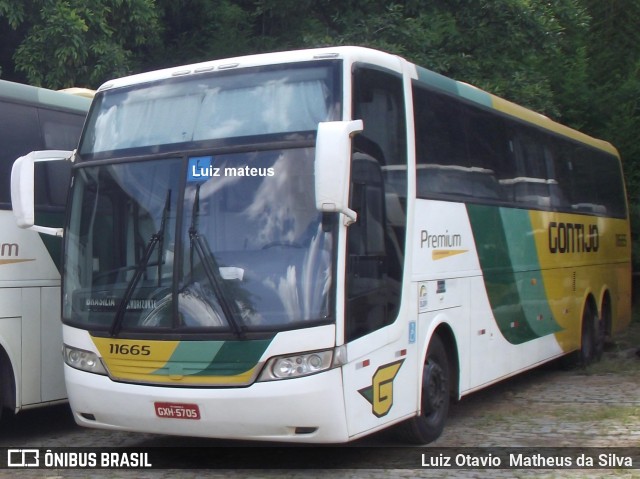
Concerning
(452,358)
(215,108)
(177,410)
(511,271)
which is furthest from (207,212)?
(511,271)

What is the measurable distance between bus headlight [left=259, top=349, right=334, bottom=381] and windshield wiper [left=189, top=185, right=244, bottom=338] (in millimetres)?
319

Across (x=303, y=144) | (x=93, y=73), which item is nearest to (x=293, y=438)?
(x=303, y=144)

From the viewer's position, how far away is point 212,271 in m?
6.67

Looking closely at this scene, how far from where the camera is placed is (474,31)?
1572cm

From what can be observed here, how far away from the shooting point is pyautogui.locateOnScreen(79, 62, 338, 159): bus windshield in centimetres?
693

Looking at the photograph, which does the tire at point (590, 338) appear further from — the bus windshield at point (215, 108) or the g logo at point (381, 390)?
the bus windshield at point (215, 108)

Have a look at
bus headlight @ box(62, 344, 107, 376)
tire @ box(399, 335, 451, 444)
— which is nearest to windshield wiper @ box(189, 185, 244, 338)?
bus headlight @ box(62, 344, 107, 376)

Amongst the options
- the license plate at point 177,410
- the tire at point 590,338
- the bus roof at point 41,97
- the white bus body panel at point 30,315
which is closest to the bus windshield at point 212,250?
the license plate at point 177,410

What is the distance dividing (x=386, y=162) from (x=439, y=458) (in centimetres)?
249

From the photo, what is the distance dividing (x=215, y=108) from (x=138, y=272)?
142cm

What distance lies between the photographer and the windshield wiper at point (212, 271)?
6562 mm

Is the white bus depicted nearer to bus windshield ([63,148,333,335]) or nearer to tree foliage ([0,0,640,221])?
bus windshield ([63,148,333,335])

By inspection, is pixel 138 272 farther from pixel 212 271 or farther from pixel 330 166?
pixel 330 166

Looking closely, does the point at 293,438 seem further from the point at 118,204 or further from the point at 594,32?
the point at 594,32
